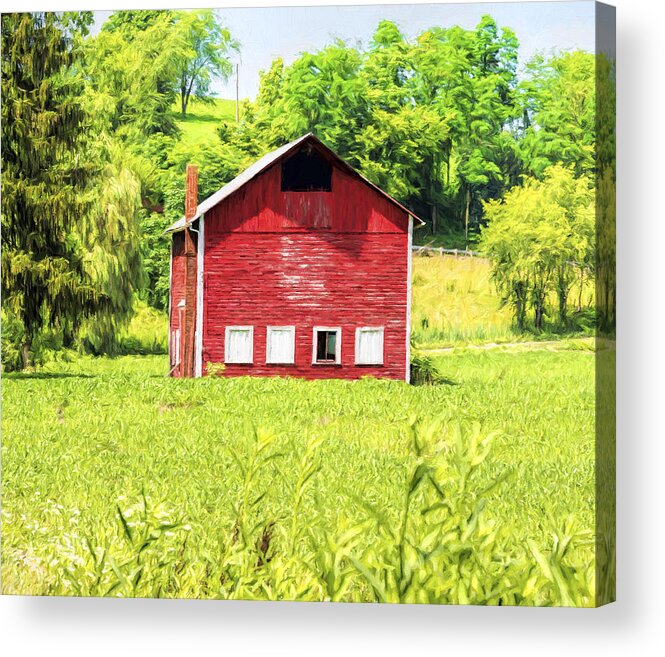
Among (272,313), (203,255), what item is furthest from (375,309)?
(203,255)

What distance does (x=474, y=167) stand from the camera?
7.04m

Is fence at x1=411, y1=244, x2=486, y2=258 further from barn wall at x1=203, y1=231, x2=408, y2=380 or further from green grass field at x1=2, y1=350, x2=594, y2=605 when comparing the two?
green grass field at x1=2, y1=350, x2=594, y2=605

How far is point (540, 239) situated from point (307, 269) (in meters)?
1.40

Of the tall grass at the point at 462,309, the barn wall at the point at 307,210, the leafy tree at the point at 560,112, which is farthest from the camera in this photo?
the barn wall at the point at 307,210

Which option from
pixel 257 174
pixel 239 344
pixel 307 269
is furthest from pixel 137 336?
pixel 257 174

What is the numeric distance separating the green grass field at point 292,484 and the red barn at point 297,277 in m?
0.18

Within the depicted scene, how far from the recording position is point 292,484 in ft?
22.7

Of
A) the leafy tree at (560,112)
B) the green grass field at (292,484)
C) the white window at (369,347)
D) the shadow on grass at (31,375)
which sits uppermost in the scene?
the leafy tree at (560,112)

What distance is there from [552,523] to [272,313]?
6.73 ft

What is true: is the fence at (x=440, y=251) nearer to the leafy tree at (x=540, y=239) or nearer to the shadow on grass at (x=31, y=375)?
the leafy tree at (x=540, y=239)

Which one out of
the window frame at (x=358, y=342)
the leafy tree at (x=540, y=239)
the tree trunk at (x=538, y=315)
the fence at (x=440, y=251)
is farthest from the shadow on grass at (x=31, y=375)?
the tree trunk at (x=538, y=315)

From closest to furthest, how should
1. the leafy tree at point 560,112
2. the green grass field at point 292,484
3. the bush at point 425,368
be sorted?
the green grass field at point 292,484
the leafy tree at point 560,112
the bush at point 425,368

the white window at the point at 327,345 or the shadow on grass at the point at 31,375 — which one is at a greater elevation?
the white window at the point at 327,345

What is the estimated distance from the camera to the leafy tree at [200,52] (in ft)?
23.5
